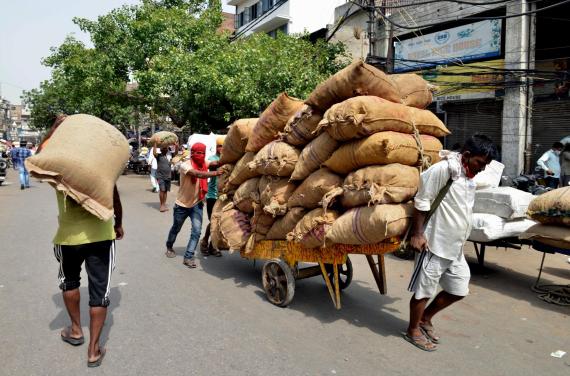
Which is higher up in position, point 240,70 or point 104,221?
point 240,70

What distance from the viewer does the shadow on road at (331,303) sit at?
13.3ft

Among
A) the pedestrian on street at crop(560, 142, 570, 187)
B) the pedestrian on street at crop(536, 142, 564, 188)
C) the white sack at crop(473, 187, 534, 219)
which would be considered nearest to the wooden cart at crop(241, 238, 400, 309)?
the white sack at crop(473, 187, 534, 219)

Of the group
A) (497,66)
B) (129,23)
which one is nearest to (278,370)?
(497,66)

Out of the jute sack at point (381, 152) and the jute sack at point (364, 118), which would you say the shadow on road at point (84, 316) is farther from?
the jute sack at point (364, 118)

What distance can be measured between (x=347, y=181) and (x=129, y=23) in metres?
19.3

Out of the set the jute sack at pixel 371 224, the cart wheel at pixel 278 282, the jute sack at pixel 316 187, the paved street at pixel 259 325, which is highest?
the jute sack at pixel 316 187

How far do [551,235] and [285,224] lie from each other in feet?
8.60

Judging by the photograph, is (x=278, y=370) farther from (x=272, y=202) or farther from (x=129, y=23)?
(x=129, y=23)

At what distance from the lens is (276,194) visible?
14.3 ft

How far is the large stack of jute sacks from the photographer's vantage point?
348 cm

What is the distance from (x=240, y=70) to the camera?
48.0ft

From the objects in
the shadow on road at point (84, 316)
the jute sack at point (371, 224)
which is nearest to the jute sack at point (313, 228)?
the jute sack at point (371, 224)

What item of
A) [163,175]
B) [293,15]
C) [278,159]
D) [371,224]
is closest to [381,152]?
[371,224]

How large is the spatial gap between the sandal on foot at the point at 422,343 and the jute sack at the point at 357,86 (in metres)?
1.87
